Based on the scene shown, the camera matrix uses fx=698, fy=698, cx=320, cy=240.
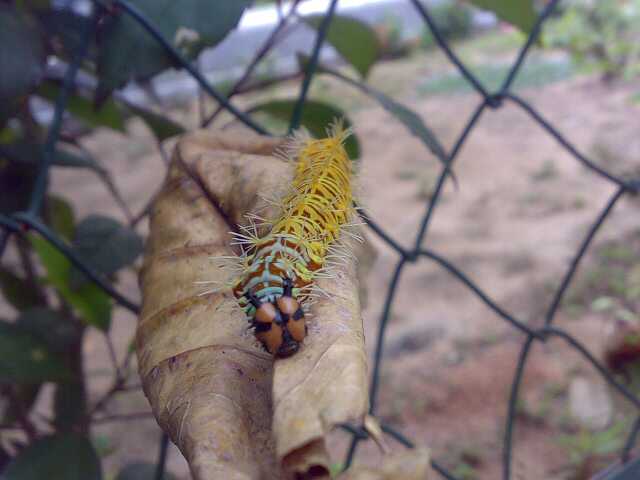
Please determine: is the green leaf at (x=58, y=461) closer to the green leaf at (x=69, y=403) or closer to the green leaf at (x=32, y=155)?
the green leaf at (x=69, y=403)

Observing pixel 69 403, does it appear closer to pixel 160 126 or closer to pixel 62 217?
pixel 62 217

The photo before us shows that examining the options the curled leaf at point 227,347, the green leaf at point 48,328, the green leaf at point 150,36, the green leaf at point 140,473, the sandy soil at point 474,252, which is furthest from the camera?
the sandy soil at point 474,252

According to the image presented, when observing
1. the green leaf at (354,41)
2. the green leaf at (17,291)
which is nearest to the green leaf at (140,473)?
the green leaf at (17,291)

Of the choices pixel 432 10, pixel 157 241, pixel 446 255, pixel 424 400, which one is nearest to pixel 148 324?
pixel 157 241

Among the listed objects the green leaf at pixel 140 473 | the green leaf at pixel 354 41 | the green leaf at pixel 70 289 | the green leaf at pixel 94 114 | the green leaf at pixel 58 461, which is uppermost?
the green leaf at pixel 354 41

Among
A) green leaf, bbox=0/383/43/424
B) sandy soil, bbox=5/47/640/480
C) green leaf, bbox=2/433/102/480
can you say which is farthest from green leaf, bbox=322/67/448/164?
green leaf, bbox=0/383/43/424

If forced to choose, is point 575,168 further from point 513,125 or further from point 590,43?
point 590,43
